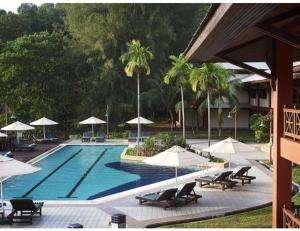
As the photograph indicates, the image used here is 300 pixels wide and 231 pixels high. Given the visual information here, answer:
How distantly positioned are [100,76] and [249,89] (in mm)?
13329

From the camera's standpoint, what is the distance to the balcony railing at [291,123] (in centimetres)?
836

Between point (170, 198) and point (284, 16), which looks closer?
point (284, 16)

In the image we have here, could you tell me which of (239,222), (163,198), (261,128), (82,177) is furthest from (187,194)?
(261,128)

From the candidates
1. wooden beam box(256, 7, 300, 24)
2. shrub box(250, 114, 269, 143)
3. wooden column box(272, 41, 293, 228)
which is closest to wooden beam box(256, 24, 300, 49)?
wooden beam box(256, 7, 300, 24)

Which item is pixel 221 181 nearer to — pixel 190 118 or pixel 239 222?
pixel 239 222

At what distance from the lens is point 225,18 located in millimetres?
5520

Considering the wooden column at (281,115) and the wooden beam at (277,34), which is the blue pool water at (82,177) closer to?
the wooden column at (281,115)

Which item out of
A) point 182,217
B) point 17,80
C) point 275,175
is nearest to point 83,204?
point 182,217

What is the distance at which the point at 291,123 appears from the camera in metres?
8.84

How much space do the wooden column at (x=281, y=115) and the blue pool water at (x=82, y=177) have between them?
29.8ft

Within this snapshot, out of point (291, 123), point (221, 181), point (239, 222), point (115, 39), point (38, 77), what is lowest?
point (239, 222)

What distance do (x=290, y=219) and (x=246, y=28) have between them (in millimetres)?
4929

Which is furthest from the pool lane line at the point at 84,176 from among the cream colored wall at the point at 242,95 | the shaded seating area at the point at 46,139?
the cream colored wall at the point at 242,95

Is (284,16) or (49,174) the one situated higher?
(284,16)
